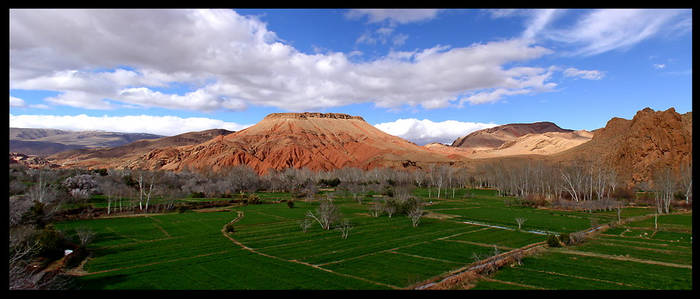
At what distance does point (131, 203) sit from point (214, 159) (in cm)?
9007

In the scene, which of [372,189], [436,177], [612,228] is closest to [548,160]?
[436,177]

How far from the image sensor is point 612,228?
41.1m

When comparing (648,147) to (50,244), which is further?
(648,147)

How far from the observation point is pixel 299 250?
→ 32.6 m

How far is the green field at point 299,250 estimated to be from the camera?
23922 millimetres

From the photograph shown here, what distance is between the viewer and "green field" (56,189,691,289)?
23.9 m

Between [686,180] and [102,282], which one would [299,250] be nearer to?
[102,282]

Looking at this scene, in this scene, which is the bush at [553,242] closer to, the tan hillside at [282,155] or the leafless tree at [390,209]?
the leafless tree at [390,209]

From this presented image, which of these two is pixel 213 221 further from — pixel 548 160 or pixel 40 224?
pixel 548 160

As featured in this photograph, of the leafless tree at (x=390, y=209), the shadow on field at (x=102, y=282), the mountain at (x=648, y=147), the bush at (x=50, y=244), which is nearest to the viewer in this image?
the shadow on field at (x=102, y=282)

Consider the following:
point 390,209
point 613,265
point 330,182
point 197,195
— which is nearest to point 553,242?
point 613,265

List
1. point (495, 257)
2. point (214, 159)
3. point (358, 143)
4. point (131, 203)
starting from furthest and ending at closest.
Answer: point (358, 143) < point (214, 159) < point (131, 203) < point (495, 257)

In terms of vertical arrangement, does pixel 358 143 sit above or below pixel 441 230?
above

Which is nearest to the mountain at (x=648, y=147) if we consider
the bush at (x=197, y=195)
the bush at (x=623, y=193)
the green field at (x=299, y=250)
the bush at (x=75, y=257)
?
the bush at (x=623, y=193)
